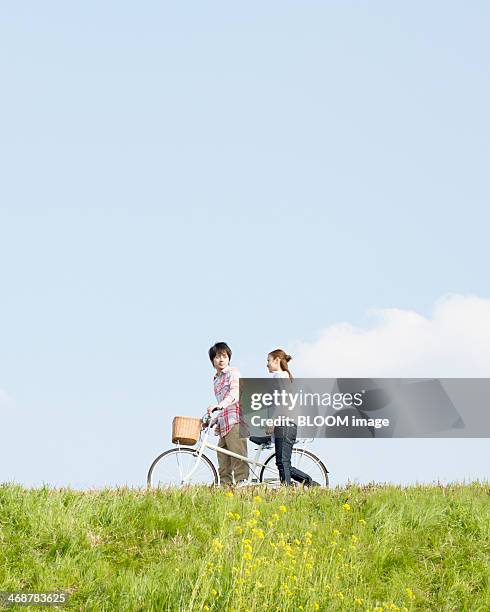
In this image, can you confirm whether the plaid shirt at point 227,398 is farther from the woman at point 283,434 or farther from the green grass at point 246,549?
the green grass at point 246,549

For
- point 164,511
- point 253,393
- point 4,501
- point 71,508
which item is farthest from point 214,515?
point 253,393

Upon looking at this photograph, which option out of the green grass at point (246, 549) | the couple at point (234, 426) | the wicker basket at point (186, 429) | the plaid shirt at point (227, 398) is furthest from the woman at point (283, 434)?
the green grass at point (246, 549)

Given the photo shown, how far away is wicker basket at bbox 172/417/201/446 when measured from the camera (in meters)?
14.1

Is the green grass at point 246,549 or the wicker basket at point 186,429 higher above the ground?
the wicker basket at point 186,429

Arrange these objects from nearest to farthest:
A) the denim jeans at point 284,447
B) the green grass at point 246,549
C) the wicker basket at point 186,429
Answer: the green grass at point 246,549, the wicker basket at point 186,429, the denim jeans at point 284,447

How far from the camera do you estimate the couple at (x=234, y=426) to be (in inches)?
559

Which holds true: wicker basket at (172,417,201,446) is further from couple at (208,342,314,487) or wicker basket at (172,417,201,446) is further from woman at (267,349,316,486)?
woman at (267,349,316,486)

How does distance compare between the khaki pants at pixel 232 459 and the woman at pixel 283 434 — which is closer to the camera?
the woman at pixel 283 434

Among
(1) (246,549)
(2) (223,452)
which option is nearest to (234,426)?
(2) (223,452)

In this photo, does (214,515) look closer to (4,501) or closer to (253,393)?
(4,501)

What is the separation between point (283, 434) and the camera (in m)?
14.3

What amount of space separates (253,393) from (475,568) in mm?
4995

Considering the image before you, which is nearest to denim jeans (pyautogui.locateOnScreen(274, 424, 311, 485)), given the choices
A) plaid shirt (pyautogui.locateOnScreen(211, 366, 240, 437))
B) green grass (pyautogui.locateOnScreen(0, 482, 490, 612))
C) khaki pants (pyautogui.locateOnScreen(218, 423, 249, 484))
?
khaki pants (pyautogui.locateOnScreen(218, 423, 249, 484))

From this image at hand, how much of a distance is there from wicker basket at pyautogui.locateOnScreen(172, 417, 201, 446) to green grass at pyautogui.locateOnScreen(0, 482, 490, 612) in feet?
6.43
